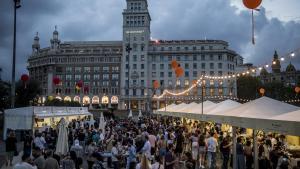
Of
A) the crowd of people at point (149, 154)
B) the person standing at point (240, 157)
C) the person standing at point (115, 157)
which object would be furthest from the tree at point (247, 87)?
the person standing at point (115, 157)

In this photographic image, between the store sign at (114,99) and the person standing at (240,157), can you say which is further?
the store sign at (114,99)

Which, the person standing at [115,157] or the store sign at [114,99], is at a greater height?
the store sign at [114,99]

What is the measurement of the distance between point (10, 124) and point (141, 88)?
264 ft

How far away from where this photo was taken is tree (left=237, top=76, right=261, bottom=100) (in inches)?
4237

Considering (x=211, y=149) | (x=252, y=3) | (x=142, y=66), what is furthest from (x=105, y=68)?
(x=252, y=3)

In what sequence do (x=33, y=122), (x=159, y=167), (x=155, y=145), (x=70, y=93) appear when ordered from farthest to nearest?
(x=70, y=93), (x=33, y=122), (x=155, y=145), (x=159, y=167)

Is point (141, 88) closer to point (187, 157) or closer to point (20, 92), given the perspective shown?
point (20, 92)

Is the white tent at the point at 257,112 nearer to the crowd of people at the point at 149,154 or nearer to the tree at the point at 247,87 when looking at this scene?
the crowd of people at the point at 149,154

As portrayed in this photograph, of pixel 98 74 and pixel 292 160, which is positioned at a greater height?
pixel 98 74

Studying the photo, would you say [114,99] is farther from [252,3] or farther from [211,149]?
[252,3]

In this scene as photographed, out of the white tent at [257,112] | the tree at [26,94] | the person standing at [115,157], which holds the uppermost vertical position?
the tree at [26,94]

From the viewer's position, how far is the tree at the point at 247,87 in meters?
108

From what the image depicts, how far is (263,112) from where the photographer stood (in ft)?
43.5

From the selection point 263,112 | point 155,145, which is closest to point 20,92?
point 155,145
